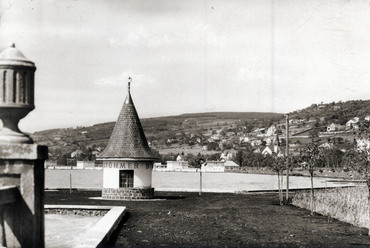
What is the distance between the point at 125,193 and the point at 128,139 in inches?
109

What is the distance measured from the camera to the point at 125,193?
2831cm

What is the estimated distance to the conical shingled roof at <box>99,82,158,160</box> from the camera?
28.7 m

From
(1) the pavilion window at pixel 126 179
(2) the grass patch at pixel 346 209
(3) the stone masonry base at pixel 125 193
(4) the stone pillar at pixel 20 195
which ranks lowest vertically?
(3) the stone masonry base at pixel 125 193

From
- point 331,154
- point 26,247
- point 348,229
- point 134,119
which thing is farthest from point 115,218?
point 331,154

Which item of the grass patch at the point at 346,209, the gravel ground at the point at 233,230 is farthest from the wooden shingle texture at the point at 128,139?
the grass patch at the point at 346,209

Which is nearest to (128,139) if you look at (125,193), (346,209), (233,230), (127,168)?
(127,168)

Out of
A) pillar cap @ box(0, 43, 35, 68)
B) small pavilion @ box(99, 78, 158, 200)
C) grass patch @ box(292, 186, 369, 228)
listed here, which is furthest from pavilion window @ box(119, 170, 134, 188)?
pillar cap @ box(0, 43, 35, 68)

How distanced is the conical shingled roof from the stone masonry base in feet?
5.34

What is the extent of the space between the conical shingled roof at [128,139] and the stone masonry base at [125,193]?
5.34 ft

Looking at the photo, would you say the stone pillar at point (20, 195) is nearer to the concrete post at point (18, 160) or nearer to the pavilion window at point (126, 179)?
the concrete post at point (18, 160)

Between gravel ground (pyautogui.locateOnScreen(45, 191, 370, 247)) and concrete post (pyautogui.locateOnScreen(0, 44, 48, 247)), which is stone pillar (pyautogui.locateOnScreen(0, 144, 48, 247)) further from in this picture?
gravel ground (pyautogui.locateOnScreen(45, 191, 370, 247))

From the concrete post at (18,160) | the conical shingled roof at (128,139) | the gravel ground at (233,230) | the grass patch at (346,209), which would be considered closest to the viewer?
the concrete post at (18,160)

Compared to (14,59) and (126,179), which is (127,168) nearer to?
(126,179)

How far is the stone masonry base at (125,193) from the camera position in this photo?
28245 millimetres
